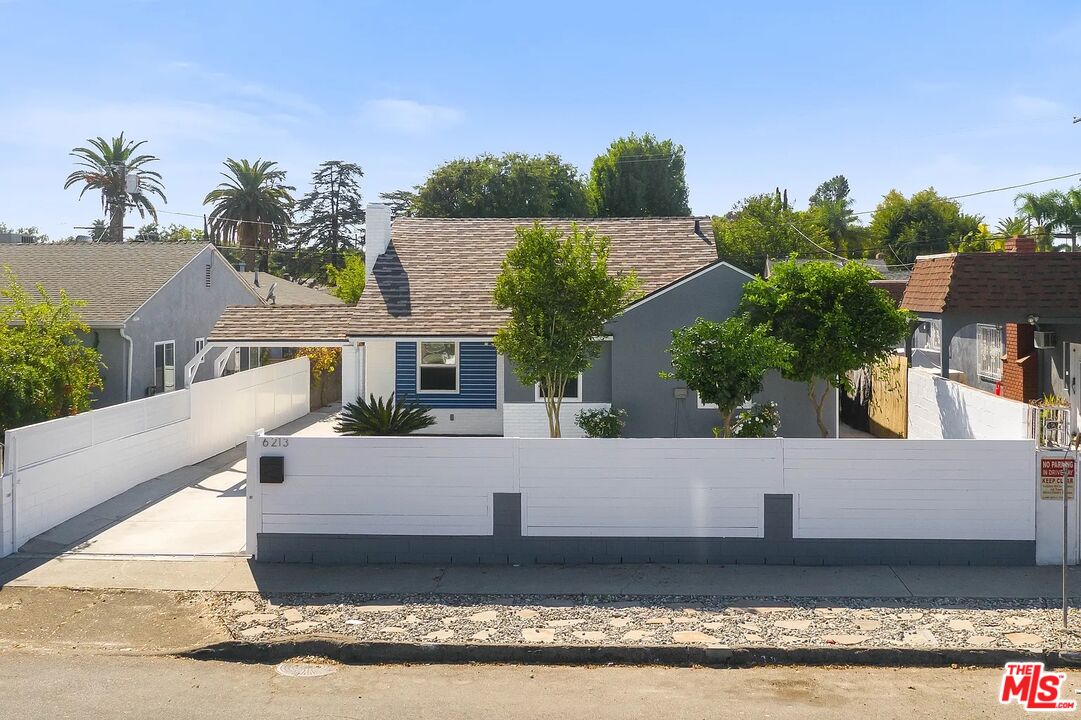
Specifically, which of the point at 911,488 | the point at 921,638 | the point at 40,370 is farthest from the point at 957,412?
the point at 40,370

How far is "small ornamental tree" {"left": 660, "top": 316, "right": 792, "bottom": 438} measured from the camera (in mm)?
13984

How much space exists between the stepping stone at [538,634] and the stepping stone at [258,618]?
2627 millimetres

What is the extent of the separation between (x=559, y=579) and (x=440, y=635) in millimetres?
2116

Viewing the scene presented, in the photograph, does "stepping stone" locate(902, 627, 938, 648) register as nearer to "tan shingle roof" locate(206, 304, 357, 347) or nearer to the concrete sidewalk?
the concrete sidewalk

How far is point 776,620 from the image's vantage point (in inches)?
368

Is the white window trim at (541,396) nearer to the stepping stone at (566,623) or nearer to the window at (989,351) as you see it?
the stepping stone at (566,623)

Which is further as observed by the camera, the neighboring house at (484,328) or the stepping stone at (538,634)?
the neighboring house at (484,328)

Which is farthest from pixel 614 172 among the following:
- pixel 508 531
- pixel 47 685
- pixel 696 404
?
pixel 47 685

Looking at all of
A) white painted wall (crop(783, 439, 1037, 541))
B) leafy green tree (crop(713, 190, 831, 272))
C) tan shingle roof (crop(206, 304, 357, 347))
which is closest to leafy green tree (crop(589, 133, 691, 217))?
leafy green tree (crop(713, 190, 831, 272))

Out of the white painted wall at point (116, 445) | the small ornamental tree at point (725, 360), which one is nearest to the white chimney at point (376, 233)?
the white painted wall at point (116, 445)

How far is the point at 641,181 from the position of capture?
204ft

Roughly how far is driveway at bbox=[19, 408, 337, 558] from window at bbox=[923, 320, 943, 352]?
49.0 ft

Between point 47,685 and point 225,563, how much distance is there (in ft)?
11.4

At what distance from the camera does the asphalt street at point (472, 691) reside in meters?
7.46
